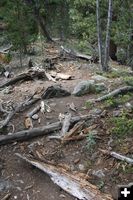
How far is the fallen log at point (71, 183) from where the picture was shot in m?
7.21

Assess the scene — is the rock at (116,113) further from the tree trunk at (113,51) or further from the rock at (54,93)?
the tree trunk at (113,51)

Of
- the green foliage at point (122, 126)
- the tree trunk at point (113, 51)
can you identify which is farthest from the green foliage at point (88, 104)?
the tree trunk at point (113, 51)

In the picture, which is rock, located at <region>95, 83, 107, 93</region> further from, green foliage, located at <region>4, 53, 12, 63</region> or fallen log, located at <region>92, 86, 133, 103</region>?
green foliage, located at <region>4, 53, 12, 63</region>

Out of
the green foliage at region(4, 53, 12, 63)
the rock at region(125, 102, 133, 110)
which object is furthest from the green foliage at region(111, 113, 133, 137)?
the green foliage at region(4, 53, 12, 63)

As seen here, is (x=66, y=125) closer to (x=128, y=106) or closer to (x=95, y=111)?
(x=95, y=111)

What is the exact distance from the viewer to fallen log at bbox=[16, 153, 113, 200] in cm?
721

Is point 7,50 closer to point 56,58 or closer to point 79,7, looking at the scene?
point 56,58

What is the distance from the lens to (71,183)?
759 centimetres

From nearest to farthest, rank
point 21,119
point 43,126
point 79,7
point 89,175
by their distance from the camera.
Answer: point 89,175, point 43,126, point 21,119, point 79,7

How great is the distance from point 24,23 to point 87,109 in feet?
32.7

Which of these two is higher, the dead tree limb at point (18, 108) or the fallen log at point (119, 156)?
the dead tree limb at point (18, 108)

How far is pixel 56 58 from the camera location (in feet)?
66.8

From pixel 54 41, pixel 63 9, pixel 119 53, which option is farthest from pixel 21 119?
pixel 63 9

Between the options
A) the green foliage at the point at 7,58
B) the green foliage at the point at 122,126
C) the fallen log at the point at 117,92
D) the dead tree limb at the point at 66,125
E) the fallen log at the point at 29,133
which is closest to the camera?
the green foliage at the point at 122,126
